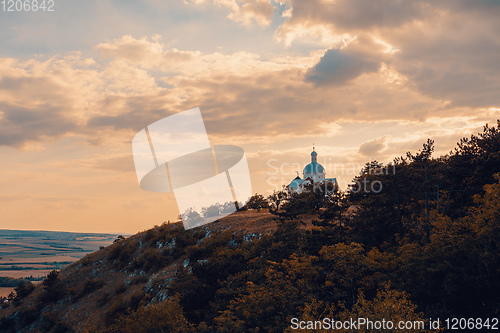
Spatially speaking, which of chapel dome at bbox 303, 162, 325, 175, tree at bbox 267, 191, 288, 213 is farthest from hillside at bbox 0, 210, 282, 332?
chapel dome at bbox 303, 162, 325, 175

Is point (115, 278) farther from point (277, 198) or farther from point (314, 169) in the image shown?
point (314, 169)

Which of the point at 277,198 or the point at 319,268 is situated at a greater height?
the point at 277,198

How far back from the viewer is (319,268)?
3052 cm

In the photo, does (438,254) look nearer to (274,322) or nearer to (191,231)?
(274,322)

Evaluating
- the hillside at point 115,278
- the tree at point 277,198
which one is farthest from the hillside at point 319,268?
the tree at point 277,198

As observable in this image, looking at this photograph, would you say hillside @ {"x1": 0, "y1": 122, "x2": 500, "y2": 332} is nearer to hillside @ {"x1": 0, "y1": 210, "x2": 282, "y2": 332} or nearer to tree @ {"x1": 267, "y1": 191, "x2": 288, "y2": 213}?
hillside @ {"x1": 0, "y1": 210, "x2": 282, "y2": 332}

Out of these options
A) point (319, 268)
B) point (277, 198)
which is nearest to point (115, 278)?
point (277, 198)

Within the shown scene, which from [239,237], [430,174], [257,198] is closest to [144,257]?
[239,237]

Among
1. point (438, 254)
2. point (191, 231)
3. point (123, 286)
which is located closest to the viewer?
point (438, 254)

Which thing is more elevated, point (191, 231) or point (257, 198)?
point (257, 198)

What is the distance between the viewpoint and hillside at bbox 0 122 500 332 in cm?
2552

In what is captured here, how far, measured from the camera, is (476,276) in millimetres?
24281

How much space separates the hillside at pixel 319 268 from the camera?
25.5 m

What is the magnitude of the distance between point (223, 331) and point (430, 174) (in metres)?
29.9
